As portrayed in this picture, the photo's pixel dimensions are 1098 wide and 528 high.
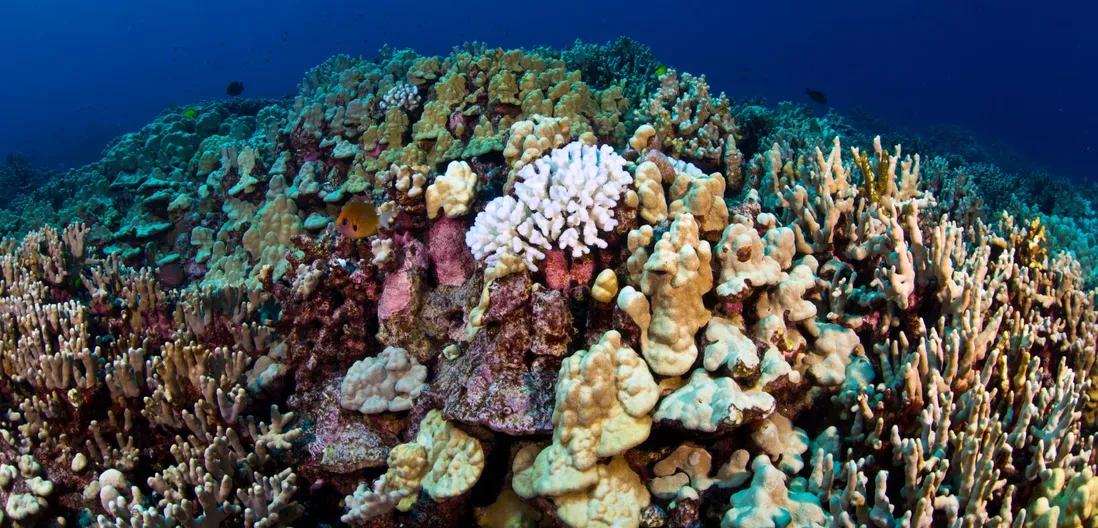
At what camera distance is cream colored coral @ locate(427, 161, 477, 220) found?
428cm

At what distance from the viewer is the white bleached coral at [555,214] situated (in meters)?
3.56

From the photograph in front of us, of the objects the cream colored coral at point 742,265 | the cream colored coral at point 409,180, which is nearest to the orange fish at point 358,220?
the cream colored coral at point 409,180

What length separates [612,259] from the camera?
3805mm

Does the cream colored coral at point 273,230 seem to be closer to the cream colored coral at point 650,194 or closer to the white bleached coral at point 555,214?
the white bleached coral at point 555,214

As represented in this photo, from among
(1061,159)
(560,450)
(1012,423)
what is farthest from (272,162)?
(1061,159)

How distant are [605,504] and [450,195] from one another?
259 centimetres

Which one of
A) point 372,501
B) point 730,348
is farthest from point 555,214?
point 372,501

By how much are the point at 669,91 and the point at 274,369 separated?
5685 millimetres

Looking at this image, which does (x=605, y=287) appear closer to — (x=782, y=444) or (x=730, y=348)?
(x=730, y=348)

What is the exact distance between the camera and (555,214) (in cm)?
354

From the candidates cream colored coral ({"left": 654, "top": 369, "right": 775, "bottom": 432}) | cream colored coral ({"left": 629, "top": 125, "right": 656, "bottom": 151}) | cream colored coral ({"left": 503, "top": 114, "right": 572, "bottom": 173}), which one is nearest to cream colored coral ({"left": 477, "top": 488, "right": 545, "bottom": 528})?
cream colored coral ({"left": 654, "top": 369, "right": 775, "bottom": 432})

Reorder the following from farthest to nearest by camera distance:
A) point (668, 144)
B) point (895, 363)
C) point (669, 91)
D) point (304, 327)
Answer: point (669, 91) → point (668, 144) → point (304, 327) → point (895, 363)

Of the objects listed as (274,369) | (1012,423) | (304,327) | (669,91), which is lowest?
(1012,423)

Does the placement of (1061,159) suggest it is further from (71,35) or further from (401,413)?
(71,35)
